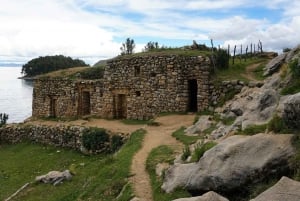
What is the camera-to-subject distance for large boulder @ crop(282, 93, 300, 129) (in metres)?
9.19

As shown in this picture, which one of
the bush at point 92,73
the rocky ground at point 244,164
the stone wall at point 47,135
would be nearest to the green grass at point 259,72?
the stone wall at point 47,135

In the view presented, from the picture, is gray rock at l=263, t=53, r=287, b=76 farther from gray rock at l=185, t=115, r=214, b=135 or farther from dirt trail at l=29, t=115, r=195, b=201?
dirt trail at l=29, t=115, r=195, b=201

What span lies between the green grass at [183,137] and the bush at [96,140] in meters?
4.89

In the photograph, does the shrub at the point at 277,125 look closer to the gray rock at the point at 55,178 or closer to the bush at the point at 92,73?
the gray rock at the point at 55,178

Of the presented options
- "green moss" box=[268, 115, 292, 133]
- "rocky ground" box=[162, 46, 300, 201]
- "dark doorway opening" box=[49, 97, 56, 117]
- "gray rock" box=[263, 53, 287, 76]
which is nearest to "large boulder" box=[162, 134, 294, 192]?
"rocky ground" box=[162, 46, 300, 201]

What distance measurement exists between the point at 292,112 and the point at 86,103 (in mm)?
23266

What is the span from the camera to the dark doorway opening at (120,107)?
2898cm

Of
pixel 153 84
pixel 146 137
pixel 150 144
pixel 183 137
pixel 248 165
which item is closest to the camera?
pixel 248 165

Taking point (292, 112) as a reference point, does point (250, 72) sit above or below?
above

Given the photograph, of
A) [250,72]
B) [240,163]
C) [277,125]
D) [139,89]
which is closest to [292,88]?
[277,125]

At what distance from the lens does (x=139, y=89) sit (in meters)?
27.6

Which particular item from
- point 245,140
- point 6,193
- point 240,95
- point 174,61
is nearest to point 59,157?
point 6,193

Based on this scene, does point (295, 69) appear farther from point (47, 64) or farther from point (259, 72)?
point (47, 64)

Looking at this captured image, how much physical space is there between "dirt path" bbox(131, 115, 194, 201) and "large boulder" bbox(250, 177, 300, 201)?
4.80 meters
